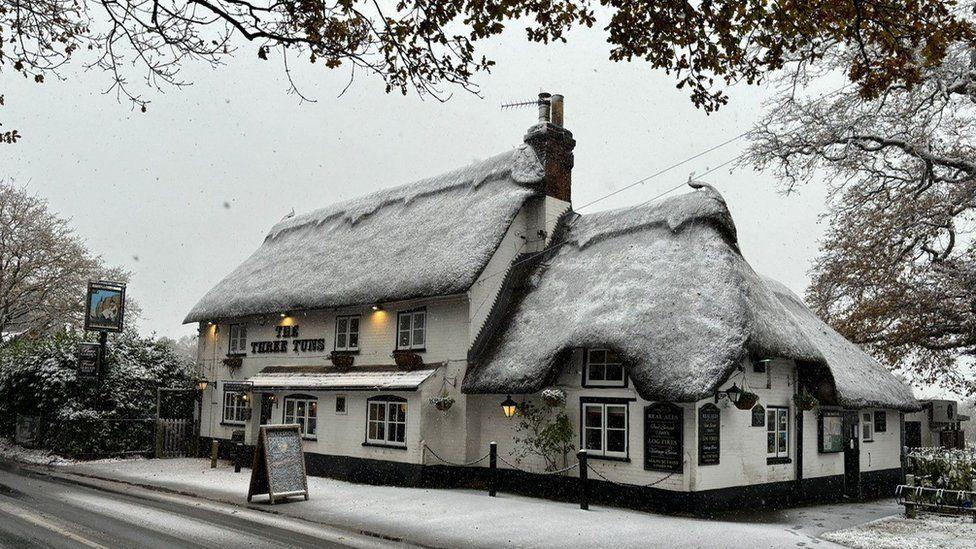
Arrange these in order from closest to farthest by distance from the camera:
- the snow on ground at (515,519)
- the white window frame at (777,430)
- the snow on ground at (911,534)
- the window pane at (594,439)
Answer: the snow on ground at (515,519) < the snow on ground at (911,534) < the window pane at (594,439) < the white window frame at (777,430)

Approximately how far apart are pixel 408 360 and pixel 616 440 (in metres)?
6.37

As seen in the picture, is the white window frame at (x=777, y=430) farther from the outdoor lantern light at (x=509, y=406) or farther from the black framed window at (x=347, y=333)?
the black framed window at (x=347, y=333)

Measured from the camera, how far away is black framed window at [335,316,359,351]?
23.4 metres

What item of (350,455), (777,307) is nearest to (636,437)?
(777,307)

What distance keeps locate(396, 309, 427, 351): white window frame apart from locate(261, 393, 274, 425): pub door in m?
5.49

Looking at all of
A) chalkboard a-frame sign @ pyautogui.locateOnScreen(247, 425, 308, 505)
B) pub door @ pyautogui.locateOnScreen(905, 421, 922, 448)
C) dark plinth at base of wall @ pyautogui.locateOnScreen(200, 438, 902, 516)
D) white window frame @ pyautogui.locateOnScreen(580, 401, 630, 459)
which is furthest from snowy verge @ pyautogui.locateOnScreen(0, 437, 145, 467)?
pub door @ pyautogui.locateOnScreen(905, 421, 922, 448)

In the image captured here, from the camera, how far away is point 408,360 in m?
21.0

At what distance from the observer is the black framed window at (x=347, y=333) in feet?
76.8

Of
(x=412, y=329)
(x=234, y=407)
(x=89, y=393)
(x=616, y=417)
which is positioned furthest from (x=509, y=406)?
(x=89, y=393)

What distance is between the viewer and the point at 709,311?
55.0 ft

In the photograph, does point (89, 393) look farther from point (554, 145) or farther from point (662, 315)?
point (662, 315)

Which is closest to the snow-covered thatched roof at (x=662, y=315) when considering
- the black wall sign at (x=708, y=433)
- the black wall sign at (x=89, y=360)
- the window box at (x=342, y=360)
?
the black wall sign at (x=708, y=433)

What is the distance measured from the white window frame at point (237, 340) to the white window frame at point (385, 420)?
8.26 metres

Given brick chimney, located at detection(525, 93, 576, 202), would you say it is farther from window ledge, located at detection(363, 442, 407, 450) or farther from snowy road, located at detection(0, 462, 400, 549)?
snowy road, located at detection(0, 462, 400, 549)
